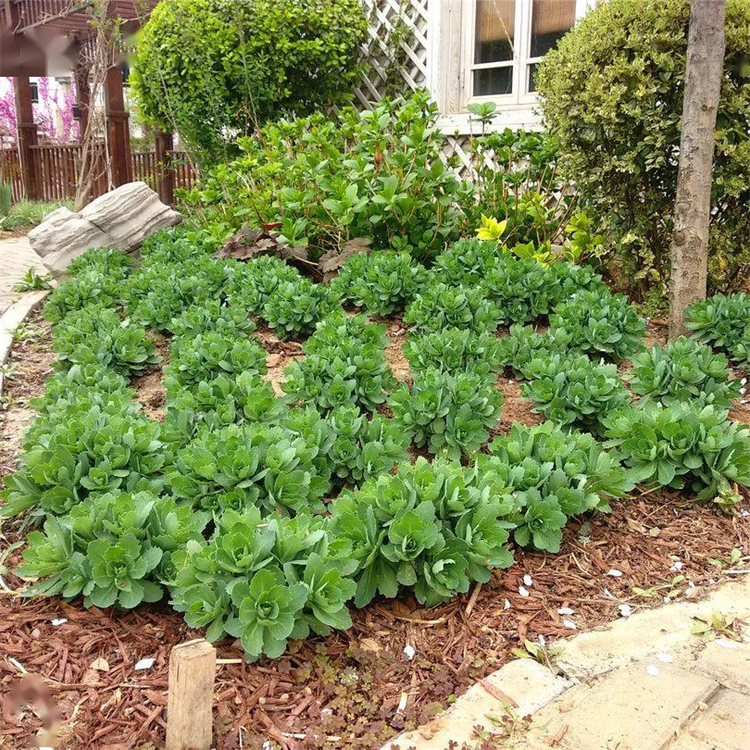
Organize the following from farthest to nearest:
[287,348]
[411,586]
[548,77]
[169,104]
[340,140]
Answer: [169,104] < [340,140] < [548,77] < [287,348] < [411,586]

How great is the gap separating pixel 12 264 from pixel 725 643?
26.4ft

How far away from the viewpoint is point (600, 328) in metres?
3.75

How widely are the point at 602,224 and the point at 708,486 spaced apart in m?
2.06

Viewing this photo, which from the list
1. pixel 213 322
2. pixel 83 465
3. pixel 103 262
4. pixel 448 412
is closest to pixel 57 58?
pixel 103 262

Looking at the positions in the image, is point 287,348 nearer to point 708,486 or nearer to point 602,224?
point 602,224

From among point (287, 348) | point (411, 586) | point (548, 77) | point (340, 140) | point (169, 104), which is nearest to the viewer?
point (411, 586)

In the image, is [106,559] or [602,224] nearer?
[106,559]

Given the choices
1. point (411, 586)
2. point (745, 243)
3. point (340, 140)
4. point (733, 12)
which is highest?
point (733, 12)

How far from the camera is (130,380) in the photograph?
160 inches

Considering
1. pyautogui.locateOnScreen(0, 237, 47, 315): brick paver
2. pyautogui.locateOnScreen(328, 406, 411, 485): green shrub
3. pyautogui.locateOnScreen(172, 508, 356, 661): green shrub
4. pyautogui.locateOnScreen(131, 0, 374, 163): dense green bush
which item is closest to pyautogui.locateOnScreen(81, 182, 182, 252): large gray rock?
pyautogui.locateOnScreen(0, 237, 47, 315): brick paver

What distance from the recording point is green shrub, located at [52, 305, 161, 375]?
3.95 metres

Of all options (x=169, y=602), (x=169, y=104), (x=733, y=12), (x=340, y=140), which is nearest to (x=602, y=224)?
(x=733, y=12)

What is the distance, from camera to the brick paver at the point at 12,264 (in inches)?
254

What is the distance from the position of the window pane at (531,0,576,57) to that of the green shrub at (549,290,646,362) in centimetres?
353
